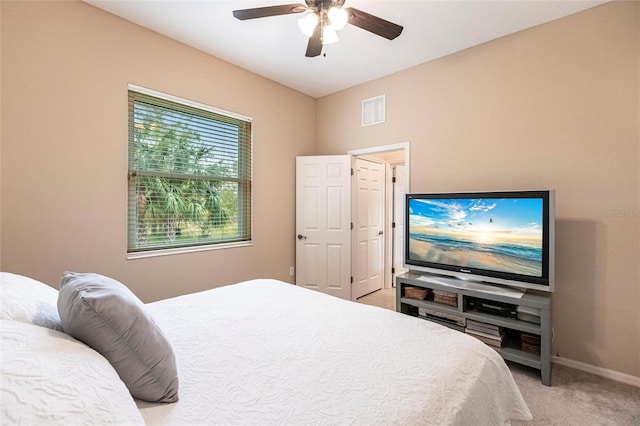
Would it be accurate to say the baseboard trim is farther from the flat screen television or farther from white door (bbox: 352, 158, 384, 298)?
white door (bbox: 352, 158, 384, 298)

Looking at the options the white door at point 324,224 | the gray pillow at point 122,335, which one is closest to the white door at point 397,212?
the white door at point 324,224

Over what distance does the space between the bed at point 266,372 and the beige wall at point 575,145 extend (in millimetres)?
1584

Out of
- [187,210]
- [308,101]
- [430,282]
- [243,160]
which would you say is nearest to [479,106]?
[430,282]

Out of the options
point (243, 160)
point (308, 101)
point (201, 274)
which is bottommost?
point (201, 274)

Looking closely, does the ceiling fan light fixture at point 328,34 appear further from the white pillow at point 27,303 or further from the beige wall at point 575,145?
the white pillow at point 27,303

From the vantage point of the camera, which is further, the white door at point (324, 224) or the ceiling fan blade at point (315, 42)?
the white door at point (324, 224)

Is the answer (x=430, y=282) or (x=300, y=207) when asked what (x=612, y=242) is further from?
(x=300, y=207)

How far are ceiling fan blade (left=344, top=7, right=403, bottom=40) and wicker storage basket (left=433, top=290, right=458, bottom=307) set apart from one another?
2.14 metres

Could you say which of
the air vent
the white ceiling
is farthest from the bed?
the air vent

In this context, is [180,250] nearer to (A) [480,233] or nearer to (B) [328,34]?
(B) [328,34]

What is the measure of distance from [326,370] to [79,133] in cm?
252

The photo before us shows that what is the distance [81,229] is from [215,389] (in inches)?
80.2

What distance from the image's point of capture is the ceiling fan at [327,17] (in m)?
1.79

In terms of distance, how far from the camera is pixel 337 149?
401 cm
